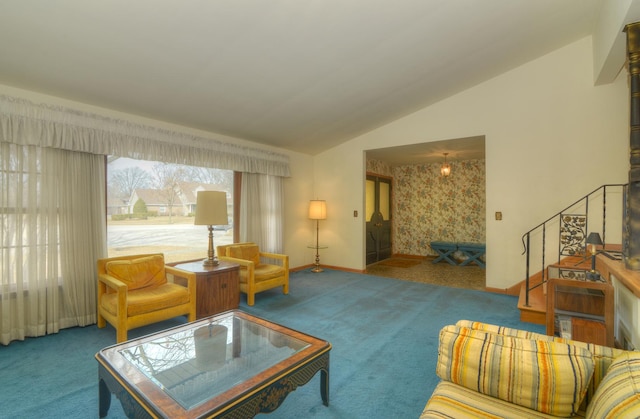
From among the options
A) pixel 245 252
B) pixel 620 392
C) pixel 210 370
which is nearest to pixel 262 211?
pixel 245 252

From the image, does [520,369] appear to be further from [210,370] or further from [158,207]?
[158,207]

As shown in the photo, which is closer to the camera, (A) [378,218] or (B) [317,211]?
(B) [317,211]

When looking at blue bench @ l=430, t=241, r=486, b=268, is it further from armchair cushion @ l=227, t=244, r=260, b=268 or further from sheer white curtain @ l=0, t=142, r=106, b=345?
sheer white curtain @ l=0, t=142, r=106, b=345

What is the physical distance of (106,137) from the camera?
321cm

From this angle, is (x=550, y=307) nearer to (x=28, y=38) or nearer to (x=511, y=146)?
(x=511, y=146)

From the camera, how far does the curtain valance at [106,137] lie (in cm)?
269

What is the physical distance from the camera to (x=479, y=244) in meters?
6.43

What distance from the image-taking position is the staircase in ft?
11.4

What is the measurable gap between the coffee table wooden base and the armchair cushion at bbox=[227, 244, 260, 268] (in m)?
2.48

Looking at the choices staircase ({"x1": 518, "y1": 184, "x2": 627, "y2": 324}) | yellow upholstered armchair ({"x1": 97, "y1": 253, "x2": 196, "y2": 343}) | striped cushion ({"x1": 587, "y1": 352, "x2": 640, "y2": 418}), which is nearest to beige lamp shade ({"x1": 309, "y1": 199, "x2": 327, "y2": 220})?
yellow upholstered armchair ({"x1": 97, "y1": 253, "x2": 196, "y2": 343})

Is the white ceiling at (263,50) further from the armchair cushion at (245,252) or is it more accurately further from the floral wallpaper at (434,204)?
the floral wallpaper at (434,204)

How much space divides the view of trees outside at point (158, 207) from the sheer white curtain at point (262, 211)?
0.76 ft

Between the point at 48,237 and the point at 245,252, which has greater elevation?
the point at 48,237

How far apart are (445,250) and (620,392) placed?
6.09 meters
